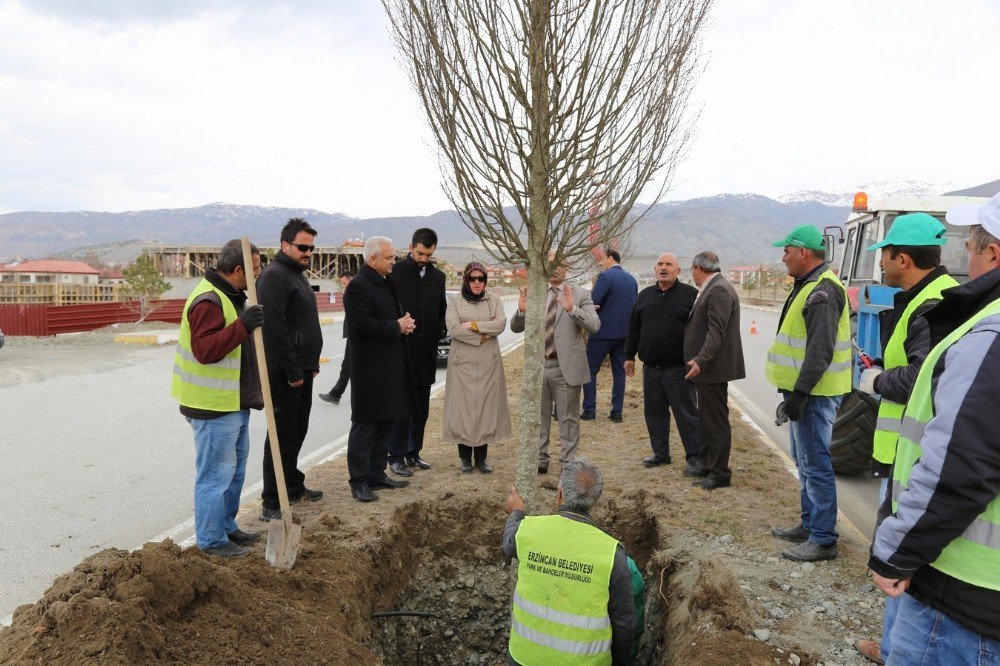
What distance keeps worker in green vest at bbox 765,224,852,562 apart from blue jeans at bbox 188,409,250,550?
138 inches

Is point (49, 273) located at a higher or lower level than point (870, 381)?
lower

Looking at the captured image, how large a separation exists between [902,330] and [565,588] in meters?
2.05

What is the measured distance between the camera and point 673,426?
8.34m

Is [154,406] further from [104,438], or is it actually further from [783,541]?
[783,541]

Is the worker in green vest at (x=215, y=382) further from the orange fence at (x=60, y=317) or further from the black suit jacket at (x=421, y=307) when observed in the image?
the orange fence at (x=60, y=317)

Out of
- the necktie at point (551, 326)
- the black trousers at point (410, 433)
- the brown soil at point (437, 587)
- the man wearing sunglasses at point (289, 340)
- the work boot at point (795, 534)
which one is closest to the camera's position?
the brown soil at point (437, 587)

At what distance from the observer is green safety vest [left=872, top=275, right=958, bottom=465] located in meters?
3.10

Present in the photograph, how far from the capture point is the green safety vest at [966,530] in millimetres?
1780

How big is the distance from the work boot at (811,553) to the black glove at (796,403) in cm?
84

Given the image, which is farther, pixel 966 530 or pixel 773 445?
pixel 773 445

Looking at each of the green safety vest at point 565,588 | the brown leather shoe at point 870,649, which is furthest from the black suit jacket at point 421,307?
the brown leather shoe at point 870,649

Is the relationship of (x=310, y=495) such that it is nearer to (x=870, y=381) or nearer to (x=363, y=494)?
(x=363, y=494)

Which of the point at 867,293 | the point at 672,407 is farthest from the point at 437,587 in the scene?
the point at 867,293

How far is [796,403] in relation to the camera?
4277 millimetres
